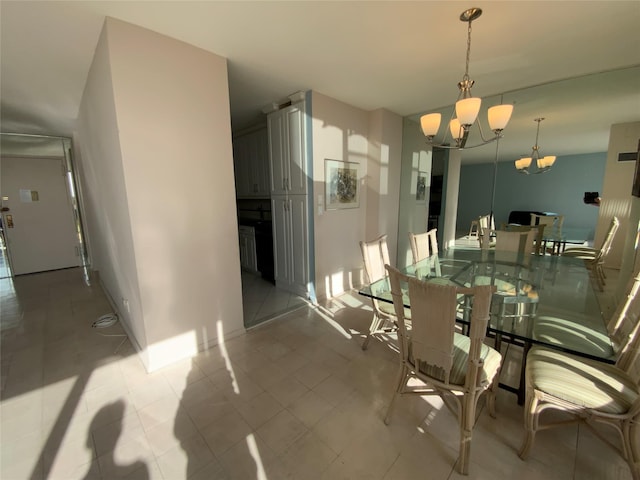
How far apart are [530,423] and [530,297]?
825mm

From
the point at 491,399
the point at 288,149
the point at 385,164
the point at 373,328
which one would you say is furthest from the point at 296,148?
the point at 491,399

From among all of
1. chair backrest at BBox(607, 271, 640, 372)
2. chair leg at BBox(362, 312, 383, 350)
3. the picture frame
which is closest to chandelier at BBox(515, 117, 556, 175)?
the picture frame

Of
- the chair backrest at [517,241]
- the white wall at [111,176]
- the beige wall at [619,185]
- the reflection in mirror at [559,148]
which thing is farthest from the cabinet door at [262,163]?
the beige wall at [619,185]

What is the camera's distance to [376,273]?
227 cm

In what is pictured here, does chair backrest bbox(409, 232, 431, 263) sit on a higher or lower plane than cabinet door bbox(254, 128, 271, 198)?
lower

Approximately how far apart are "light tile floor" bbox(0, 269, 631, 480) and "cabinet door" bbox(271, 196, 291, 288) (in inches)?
49.7

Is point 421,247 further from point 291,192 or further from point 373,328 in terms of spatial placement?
point 291,192

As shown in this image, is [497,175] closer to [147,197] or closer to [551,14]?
[551,14]

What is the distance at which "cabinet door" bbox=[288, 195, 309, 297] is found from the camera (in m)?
3.15

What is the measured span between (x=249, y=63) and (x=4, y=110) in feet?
10.9

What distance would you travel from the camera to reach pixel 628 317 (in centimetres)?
148

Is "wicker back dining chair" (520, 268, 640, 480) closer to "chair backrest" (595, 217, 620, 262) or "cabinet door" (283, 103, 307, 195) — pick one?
"chair backrest" (595, 217, 620, 262)

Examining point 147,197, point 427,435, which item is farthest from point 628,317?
point 147,197

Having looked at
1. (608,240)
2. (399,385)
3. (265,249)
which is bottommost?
(399,385)
